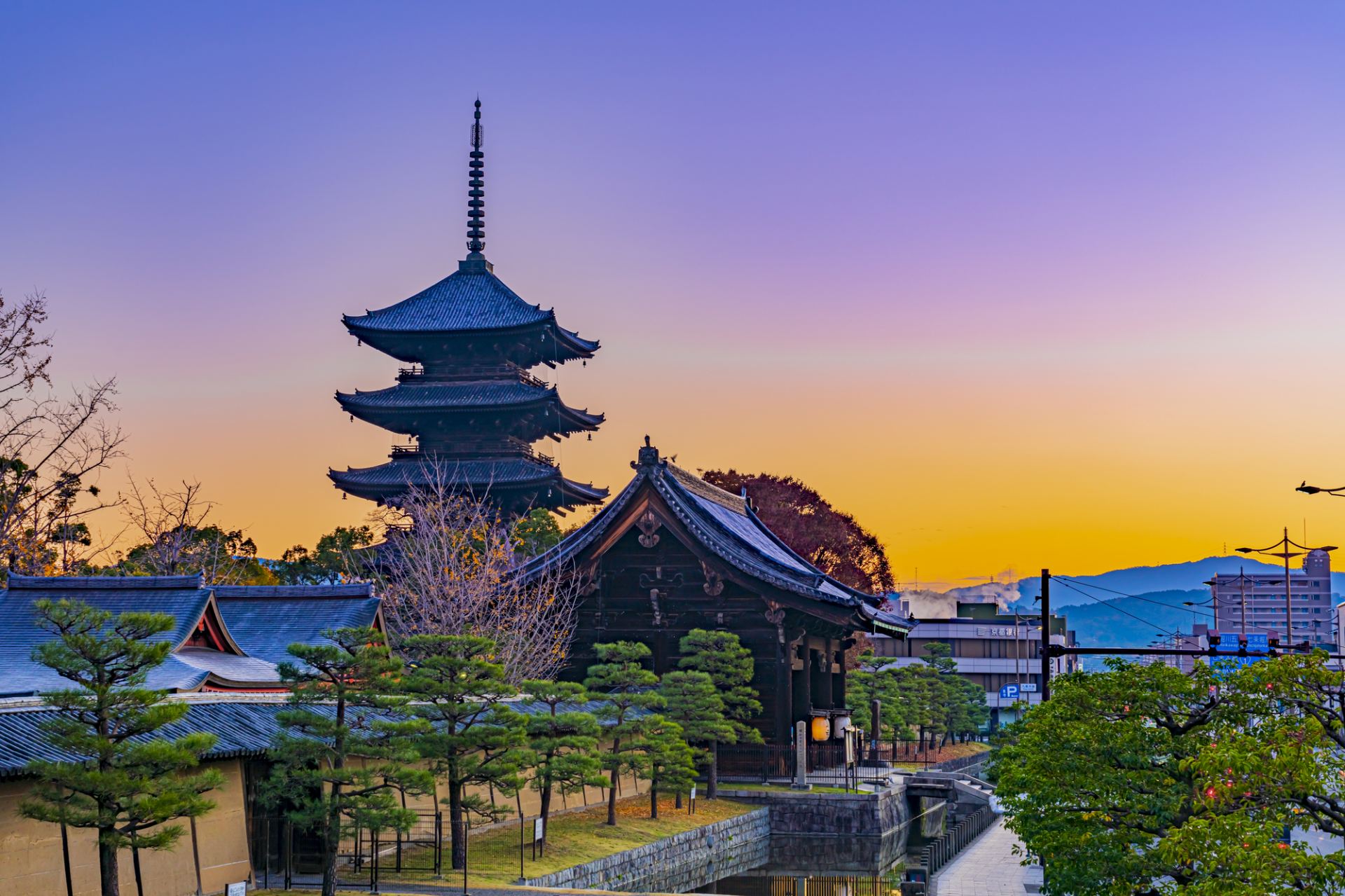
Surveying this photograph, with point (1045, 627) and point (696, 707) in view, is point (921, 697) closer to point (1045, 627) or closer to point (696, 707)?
point (696, 707)

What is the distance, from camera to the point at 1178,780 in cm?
2155

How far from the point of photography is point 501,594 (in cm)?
5394

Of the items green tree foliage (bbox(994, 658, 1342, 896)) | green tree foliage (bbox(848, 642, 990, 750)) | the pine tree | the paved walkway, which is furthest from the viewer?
green tree foliage (bbox(848, 642, 990, 750))

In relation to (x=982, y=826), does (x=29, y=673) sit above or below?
above

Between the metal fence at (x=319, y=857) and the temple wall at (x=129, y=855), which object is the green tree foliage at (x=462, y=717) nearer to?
the metal fence at (x=319, y=857)

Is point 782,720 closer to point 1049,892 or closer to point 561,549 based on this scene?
point 561,549

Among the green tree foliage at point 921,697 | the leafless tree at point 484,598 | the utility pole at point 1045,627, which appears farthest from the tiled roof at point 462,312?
the utility pole at point 1045,627

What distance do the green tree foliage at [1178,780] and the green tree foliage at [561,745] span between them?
1189 cm

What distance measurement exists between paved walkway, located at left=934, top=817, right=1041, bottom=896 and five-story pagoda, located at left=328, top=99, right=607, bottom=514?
1578 inches

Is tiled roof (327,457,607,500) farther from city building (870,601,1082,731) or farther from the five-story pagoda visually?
city building (870,601,1082,731)

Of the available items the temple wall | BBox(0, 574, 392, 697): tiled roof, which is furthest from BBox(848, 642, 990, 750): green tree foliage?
the temple wall

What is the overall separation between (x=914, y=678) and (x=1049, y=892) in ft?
173

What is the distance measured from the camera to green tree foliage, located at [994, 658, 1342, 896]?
16.6m

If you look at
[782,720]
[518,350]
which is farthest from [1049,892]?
[518,350]
